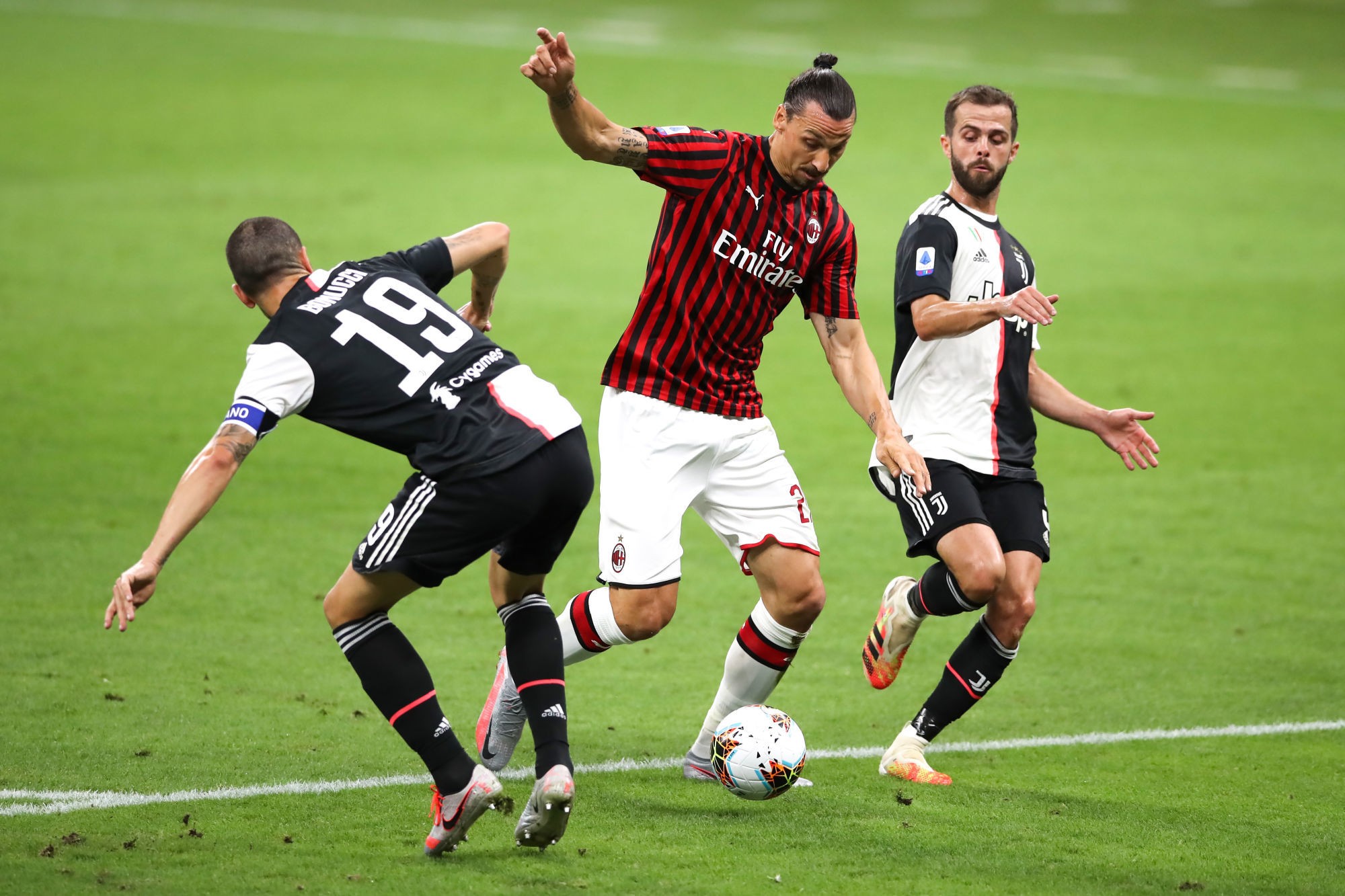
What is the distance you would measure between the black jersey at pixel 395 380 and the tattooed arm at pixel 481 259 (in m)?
0.41

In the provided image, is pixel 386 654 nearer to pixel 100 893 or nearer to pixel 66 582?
pixel 100 893

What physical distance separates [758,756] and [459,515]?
144cm

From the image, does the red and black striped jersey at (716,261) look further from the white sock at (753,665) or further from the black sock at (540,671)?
the black sock at (540,671)

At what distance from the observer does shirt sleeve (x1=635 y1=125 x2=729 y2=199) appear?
5.77m

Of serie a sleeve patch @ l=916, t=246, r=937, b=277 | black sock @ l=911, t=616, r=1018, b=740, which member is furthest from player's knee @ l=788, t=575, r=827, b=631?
serie a sleeve patch @ l=916, t=246, r=937, b=277

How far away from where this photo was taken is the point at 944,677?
20.7ft

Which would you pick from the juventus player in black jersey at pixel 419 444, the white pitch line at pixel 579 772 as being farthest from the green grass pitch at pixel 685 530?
the juventus player in black jersey at pixel 419 444

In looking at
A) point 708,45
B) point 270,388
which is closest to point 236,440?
point 270,388

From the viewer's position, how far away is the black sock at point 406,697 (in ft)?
16.6

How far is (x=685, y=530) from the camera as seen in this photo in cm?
1048

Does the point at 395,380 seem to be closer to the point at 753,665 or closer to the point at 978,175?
the point at 753,665

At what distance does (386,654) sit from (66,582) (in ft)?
13.7

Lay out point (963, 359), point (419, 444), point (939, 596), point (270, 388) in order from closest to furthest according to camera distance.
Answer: point (270, 388) < point (419, 444) < point (939, 596) < point (963, 359)

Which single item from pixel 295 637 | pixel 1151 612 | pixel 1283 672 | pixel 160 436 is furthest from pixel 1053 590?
pixel 160 436
